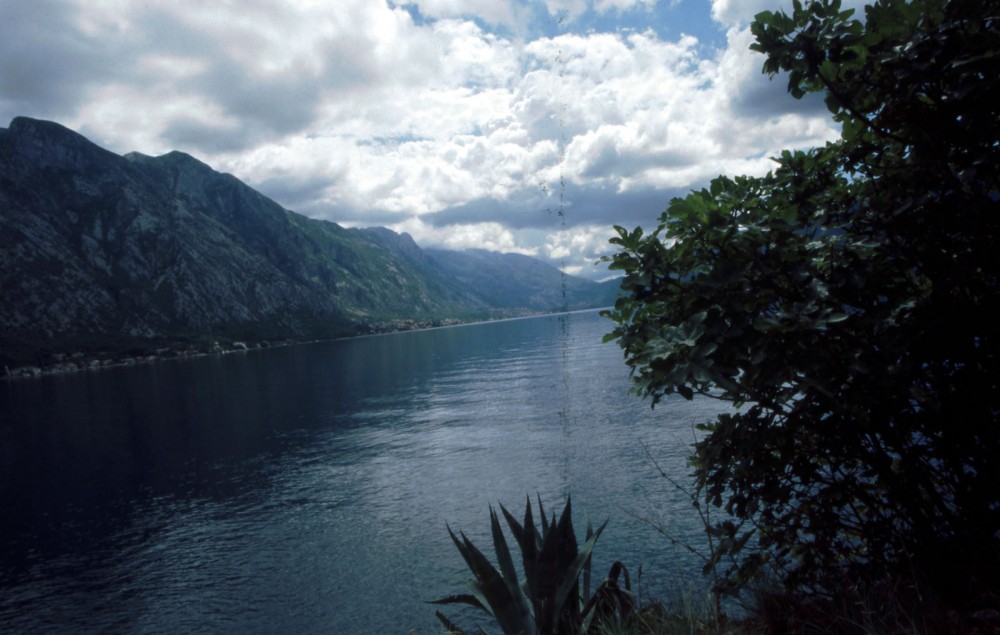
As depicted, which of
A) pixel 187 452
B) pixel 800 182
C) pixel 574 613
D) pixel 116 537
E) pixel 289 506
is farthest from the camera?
pixel 187 452

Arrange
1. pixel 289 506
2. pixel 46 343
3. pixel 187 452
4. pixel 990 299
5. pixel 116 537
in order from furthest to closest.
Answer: pixel 46 343
pixel 187 452
pixel 289 506
pixel 116 537
pixel 990 299

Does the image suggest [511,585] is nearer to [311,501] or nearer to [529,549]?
[529,549]

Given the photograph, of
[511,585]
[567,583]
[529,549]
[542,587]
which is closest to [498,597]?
[511,585]

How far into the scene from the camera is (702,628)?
6039 mm

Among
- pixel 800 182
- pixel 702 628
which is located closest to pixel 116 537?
pixel 702 628

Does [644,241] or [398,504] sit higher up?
[644,241]

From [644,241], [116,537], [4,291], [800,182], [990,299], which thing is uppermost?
[4,291]

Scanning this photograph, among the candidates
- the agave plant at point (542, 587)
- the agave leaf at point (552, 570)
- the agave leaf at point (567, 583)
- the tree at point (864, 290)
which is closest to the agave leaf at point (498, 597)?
the agave plant at point (542, 587)

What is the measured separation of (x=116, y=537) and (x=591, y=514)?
21454 millimetres

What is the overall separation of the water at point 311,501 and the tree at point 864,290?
11.3m

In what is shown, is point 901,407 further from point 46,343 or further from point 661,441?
point 46,343

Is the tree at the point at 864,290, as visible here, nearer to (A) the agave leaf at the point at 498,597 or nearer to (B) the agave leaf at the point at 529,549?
(B) the agave leaf at the point at 529,549

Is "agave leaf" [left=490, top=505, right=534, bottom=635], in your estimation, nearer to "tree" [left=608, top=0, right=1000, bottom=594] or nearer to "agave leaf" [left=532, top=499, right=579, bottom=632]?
"agave leaf" [left=532, top=499, right=579, bottom=632]

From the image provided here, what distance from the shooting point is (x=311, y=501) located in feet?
92.0
